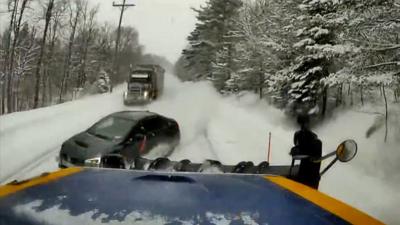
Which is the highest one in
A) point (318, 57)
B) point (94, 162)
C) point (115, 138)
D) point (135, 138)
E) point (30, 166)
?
point (318, 57)

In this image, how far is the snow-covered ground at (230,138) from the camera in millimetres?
3658

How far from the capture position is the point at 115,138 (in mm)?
5641

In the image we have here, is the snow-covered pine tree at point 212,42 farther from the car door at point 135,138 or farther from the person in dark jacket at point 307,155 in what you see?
the person in dark jacket at point 307,155

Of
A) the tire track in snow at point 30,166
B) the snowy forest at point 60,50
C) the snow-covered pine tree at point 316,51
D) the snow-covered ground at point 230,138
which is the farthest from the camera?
the snowy forest at point 60,50

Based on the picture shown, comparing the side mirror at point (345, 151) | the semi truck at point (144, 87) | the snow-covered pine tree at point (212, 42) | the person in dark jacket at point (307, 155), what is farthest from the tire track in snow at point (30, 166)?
the side mirror at point (345, 151)

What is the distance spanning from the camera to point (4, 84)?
22.6 metres

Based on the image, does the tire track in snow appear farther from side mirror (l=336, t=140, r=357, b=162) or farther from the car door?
side mirror (l=336, t=140, r=357, b=162)

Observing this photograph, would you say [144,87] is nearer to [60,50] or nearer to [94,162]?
[94,162]

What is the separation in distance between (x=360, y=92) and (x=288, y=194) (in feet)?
12.3

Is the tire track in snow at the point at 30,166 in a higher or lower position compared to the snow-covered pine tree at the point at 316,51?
lower

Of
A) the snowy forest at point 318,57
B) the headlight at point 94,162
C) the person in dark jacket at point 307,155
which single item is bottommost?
the headlight at point 94,162

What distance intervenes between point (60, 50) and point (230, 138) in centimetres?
2124

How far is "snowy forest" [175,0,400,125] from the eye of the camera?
485cm

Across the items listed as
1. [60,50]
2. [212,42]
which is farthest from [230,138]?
[60,50]
